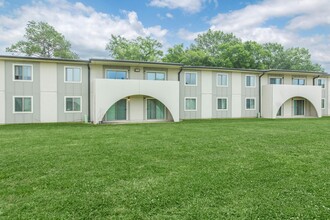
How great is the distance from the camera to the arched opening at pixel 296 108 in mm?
22455

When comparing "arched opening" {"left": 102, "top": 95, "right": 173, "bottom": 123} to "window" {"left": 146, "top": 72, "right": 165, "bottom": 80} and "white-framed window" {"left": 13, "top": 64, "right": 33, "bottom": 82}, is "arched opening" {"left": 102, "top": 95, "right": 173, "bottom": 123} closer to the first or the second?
"window" {"left": 146, "top": 72, "right": 165, "bottom": 80}

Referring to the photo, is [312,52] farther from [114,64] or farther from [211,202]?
[211,202]

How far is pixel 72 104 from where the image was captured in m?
16.4

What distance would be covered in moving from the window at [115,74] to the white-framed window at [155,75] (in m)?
1.91

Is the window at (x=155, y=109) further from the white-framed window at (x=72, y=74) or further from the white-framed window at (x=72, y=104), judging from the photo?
the white-framed window at (x=72, y=74)

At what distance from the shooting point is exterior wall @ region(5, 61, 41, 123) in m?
15.0

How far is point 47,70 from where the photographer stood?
1586cm

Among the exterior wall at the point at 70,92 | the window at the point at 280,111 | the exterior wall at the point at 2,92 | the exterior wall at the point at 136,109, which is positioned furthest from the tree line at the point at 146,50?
the exterior wall at the point at 2,92

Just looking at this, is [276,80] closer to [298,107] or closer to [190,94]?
[298,107]

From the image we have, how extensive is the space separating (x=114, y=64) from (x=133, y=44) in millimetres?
20242

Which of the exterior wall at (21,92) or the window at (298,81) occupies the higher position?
the window at (298,81)

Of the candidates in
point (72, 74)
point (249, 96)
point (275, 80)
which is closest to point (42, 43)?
point (72, 74)

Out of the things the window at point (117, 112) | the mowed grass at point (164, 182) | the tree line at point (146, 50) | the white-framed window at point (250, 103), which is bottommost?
the mowed grass at point (164, 182)

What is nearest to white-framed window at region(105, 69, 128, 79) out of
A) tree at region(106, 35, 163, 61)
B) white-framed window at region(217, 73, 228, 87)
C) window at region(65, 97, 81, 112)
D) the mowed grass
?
window at region(65, 97, 81, 112)
